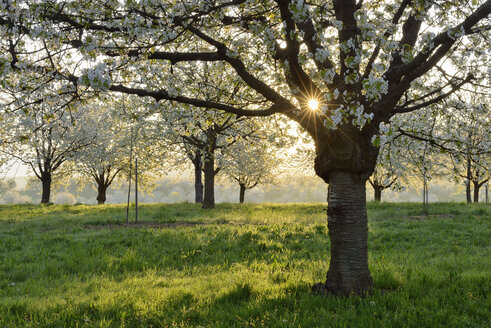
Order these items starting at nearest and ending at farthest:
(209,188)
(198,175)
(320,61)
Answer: (320,61) < (209,188) < (198,175)

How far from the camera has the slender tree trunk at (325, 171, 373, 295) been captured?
6.27 meters

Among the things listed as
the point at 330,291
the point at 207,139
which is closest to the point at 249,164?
the point at 207,139

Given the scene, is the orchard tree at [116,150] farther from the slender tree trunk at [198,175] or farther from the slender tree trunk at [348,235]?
→ the slender tree trunk at [348,235]

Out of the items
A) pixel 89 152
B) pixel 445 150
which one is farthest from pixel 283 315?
pixel 89 152

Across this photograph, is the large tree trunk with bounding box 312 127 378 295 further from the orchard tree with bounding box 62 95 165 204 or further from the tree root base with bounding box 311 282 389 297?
the orchard tree with bounding box 62 95 165 204

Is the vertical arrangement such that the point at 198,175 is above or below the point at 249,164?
below

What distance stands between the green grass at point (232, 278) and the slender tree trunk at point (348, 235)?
1.31 ft

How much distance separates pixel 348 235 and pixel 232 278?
283 cm

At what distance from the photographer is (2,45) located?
6660 millimetres

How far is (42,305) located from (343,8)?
25.1ft

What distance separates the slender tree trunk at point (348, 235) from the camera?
20.6ft

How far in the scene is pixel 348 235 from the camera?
628 cm

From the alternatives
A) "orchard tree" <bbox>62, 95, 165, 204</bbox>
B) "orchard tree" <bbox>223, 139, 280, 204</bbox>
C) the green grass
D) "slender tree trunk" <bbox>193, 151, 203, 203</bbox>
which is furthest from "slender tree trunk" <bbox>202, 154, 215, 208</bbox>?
the green grass

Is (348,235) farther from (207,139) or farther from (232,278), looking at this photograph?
(207,139)
